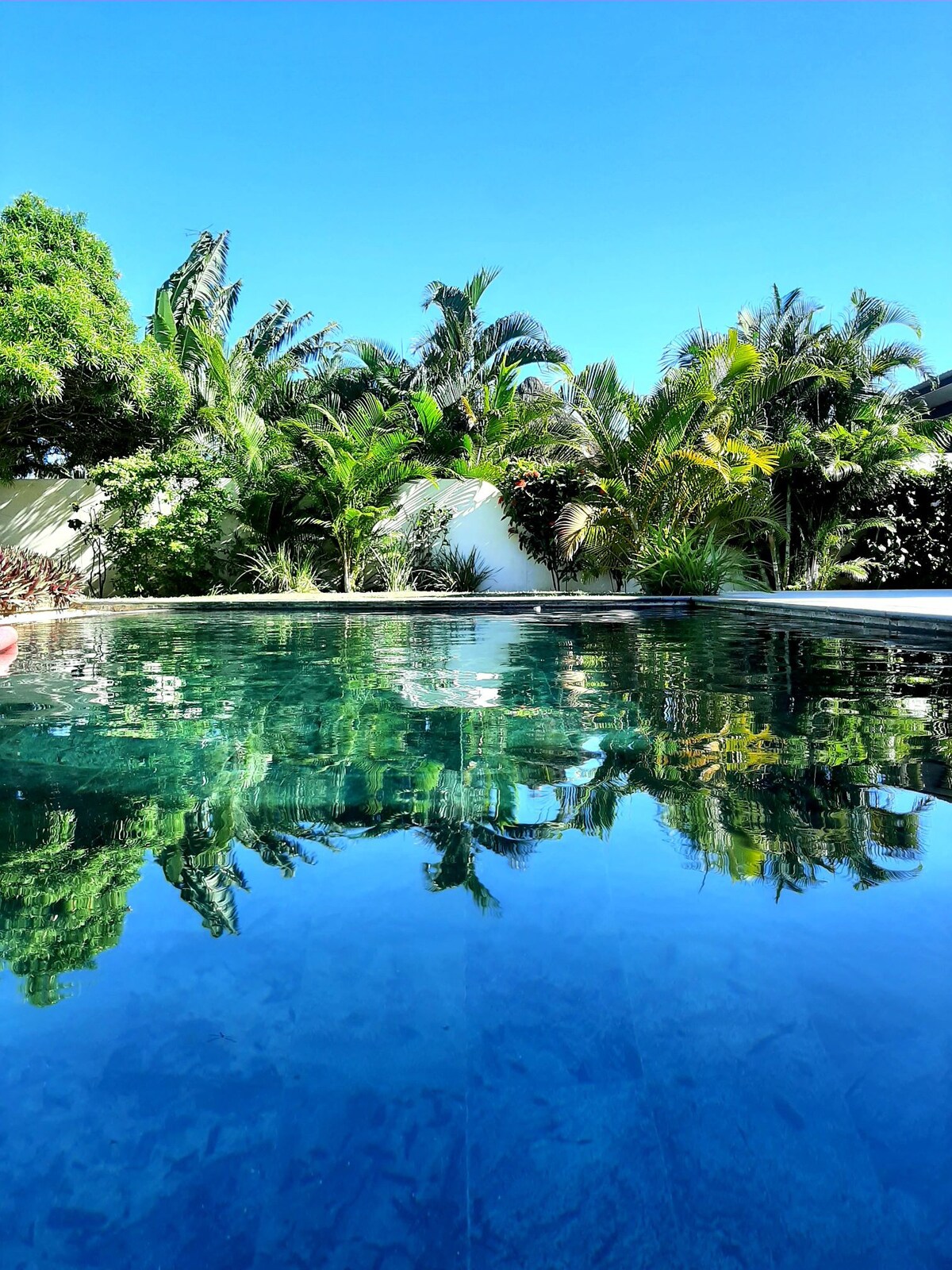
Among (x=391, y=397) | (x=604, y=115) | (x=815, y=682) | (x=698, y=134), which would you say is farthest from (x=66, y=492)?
(x=815, y=682)

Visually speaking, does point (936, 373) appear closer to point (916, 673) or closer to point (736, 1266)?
point (916, 673)

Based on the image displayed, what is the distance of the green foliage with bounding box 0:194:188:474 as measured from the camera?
10742 mm

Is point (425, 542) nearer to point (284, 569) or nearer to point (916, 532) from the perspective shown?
point (284, 569)

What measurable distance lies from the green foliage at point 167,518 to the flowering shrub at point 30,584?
119cm

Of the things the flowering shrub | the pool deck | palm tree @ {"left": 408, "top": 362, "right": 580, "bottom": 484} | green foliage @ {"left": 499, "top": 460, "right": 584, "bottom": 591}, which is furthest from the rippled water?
palm tree @ {"left": 408, "top": 362, "right": 580, "bottom": 484}

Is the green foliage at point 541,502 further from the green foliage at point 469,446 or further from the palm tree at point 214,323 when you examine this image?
the palm tree at point 214,323

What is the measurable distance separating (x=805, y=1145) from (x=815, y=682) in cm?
378

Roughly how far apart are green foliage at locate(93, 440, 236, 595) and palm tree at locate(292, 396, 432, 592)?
1497 mm

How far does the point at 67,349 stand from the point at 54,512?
4.35 meters

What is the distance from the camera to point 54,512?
569 inches

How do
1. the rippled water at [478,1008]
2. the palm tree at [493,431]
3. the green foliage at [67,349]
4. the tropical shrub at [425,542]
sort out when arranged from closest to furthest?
the rippled water at [478,1008] < the green foliage at [67,349] < the palm tree at [493,431] < the tropical shrub at [425,542]

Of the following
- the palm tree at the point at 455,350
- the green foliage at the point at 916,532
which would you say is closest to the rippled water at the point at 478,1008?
the green foliage at the point at 916,532

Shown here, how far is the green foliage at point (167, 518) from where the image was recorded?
1271 centimetres

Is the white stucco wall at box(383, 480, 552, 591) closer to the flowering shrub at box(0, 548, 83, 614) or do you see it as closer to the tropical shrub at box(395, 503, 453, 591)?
the tropical shrub at box(395, 503, 453, 591)
